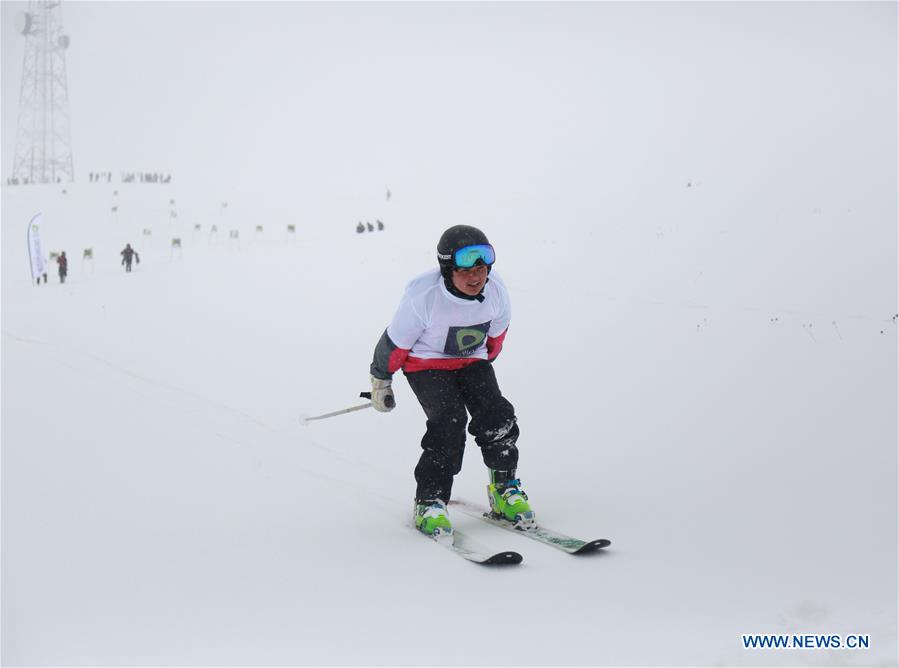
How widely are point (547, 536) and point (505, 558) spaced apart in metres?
0.52

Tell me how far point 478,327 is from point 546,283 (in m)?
8.69

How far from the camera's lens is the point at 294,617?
3.27 m

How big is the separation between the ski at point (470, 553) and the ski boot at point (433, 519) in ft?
0.09

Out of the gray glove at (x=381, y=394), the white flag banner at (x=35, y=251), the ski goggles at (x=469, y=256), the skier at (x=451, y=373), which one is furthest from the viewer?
the white flag banner at (x=35, y=251)

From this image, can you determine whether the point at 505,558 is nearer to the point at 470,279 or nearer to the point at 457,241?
the point at 470,279

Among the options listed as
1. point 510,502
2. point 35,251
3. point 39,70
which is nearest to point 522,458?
point 510,502

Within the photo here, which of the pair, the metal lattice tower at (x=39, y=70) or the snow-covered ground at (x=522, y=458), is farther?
the metal lattice tower at (x=39, y=70)

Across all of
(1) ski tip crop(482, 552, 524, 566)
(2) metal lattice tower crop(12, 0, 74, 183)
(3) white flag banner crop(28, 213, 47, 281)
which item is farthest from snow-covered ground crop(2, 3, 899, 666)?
(2) metal lattice tower crop(12, 0, 74, 183)

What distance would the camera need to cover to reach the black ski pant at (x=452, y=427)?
4.45m

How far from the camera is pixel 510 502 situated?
446cm

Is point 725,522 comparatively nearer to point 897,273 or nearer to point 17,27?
point 897,273

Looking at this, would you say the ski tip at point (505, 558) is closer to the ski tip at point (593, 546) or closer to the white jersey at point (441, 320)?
the ski tip at point (593, 546)

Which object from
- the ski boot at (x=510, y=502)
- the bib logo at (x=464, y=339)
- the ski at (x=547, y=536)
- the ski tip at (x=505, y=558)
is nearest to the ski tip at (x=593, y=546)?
the ski at (x=547, y=536)

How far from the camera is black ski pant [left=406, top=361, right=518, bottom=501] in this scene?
4453 millimetres
